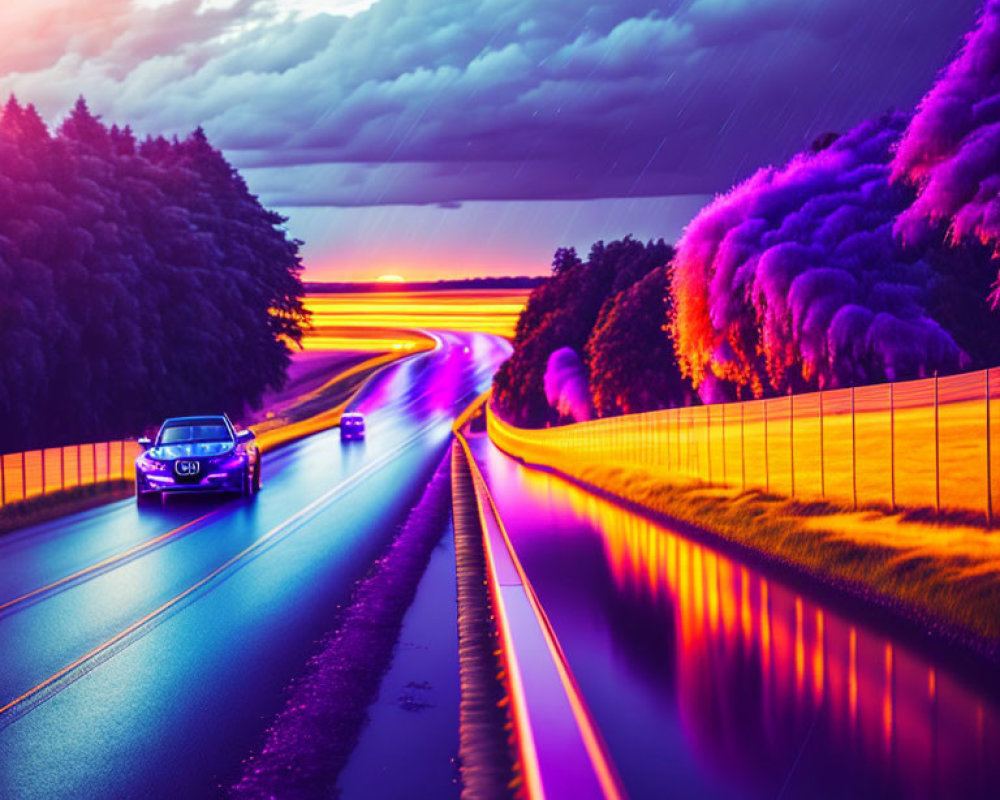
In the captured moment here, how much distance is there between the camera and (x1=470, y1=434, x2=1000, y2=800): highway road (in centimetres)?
604

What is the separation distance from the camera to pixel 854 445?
1991 centimetres

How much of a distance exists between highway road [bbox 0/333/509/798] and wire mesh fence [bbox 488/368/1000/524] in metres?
7.00

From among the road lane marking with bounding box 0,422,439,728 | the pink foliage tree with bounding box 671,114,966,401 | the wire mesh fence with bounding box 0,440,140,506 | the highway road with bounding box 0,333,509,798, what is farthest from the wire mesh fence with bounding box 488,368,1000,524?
the wire mesh fence with bounding box 0,440,140,506

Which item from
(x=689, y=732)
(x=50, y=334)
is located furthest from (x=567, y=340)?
(x=689, y=732)

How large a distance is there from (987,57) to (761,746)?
2020 cm

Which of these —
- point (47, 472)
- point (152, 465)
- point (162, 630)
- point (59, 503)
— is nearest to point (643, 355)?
point (47, 472)

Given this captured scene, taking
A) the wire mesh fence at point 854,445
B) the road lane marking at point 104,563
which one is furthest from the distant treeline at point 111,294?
the road lane marking at point 104,563

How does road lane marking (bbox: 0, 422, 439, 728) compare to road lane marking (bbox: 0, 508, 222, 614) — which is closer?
road lane marking (bbox: 0, 422, 439, 728)

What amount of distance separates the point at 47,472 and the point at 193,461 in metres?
8.73

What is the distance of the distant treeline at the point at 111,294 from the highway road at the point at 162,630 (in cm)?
2754

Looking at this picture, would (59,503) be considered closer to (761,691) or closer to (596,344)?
(761,691)

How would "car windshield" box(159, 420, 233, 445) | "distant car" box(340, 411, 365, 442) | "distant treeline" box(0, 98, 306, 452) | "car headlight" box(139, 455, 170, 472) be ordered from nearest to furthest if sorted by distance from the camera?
"car headlight" box(139, 455, 170, 472) → "car windshield" box(159, 420, 233, 445) → "distant treeline" box(0, 98, 306, 452) → "distant car" box(340, 411, 365, 442)

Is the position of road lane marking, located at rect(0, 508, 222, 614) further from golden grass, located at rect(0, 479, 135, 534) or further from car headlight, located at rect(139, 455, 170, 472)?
golden grass, located at rect(0, 479, 135, 534)

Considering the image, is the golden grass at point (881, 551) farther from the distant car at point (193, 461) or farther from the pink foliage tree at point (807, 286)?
the pink foliage tree at point (807, 286)
